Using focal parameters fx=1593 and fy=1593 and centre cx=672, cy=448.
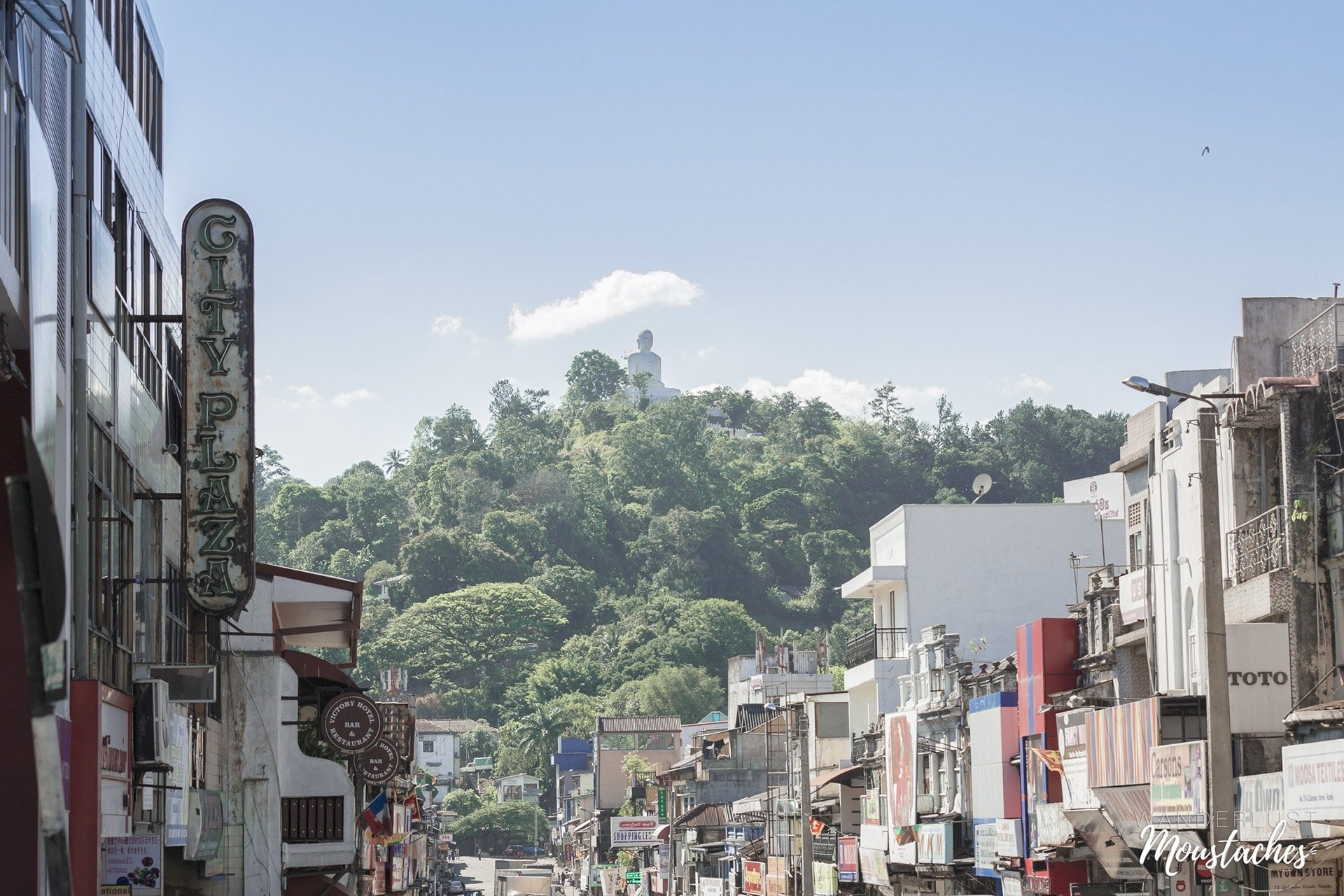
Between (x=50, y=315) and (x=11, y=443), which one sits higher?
(x=50, y=315)

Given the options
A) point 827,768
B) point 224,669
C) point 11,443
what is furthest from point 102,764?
point 827,768

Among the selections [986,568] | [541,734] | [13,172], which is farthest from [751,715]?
[541,734]

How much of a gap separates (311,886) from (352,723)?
3.60 metres

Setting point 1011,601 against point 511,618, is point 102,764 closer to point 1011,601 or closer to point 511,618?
point 1011,601

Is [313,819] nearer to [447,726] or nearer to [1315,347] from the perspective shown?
[1315,347]

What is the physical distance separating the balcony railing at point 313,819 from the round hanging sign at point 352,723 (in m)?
1.46

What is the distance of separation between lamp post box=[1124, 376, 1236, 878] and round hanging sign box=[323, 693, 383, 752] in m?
15.1

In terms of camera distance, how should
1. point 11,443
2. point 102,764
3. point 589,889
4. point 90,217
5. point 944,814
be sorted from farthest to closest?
point 589,889 → point 944,814 → point 90,217 → point 102,764 → point 11,443

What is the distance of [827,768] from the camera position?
56250mm

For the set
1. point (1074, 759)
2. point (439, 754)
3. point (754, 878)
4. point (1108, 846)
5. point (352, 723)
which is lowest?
point (439, 754)

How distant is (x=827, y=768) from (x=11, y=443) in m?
45.8

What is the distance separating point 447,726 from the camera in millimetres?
154875

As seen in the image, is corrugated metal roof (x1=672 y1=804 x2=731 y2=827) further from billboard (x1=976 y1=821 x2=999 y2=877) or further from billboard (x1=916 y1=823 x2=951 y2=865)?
billboard (x1=976 y1=821 x2=999 y2=877)

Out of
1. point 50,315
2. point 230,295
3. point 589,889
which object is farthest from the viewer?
point 589,889
